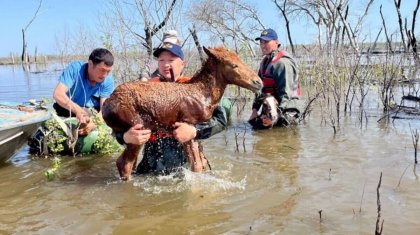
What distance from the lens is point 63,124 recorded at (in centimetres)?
639

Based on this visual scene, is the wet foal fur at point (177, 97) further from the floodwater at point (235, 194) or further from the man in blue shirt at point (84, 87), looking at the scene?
the man in blue shirt at point (84, 87)

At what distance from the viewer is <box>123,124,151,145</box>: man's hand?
4.30m

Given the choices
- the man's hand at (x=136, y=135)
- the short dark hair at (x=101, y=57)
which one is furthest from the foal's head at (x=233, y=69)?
the short dark hair at (x=101, y=57)

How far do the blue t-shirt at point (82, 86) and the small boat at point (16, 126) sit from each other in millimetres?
515

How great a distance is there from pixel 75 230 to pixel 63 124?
113 inches

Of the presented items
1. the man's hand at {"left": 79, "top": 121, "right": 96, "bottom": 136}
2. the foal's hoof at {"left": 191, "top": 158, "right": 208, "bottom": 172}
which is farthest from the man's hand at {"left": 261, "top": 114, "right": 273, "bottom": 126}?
the foal's hoof at {"left": 191, "top": 158, "right": 208, "bottom": 172}

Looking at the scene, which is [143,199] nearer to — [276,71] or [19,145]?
[19,145]

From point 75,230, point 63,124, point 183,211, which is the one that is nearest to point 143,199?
point 183,211

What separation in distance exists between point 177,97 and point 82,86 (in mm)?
2816

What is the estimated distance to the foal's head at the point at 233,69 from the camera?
4.46 meters

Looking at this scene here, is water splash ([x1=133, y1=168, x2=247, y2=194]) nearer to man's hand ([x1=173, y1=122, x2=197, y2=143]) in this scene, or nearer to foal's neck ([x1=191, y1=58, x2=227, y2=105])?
man's hand ([x1=173, y1=122, x2=197, y2=143])

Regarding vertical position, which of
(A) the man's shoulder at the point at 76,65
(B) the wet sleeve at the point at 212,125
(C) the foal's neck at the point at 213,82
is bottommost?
(B) the wet sleeve at the point at 212,125

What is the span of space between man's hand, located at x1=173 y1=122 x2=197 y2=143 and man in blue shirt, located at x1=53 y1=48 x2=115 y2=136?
2.35m

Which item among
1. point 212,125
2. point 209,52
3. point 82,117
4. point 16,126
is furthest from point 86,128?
point 209,52
